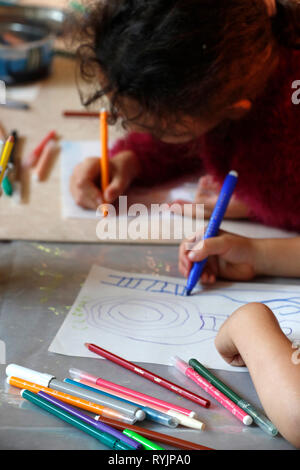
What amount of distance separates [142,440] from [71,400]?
2.6 inches

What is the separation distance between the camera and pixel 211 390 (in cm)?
45

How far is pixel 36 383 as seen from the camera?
1.47 feet

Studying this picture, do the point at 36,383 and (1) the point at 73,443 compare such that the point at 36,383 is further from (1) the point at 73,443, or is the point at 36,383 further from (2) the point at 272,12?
(2) the point at 272,12

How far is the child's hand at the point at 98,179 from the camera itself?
0.73 m

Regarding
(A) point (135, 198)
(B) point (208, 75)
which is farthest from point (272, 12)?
(A) point (135, 198)

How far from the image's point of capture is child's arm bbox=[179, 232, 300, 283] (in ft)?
1.94

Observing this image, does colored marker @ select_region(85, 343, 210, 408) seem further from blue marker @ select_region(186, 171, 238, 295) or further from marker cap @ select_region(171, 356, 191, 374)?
blue marker @ select_region(186, 171, 238, 295)

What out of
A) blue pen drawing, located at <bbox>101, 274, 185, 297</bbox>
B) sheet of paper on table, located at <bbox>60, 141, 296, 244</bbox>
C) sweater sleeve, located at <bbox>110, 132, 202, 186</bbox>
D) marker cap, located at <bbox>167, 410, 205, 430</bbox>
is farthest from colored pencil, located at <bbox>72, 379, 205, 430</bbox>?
sweater sleeve, located at <bbox>110, 132, 202, 186</bbox>

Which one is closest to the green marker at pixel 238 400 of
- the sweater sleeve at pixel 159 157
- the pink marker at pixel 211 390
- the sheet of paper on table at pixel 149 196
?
the pink marker at pixel 211 390

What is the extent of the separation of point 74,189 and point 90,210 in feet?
0.13

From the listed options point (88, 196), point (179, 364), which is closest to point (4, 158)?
point (88, 196)

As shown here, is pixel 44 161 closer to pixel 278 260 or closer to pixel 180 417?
pixel 278 260

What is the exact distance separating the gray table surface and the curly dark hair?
0.52 ft
